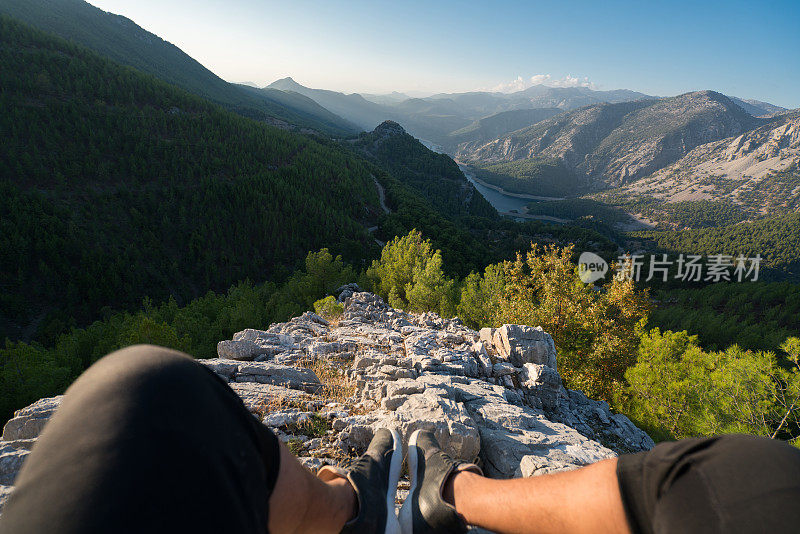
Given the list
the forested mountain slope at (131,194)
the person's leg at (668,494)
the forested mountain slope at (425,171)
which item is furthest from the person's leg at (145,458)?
the forested mountain slope at (425,171)

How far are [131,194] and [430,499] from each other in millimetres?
66261

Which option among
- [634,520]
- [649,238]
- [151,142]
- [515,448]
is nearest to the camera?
[634,520]

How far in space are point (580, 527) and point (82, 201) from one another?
66.3 metres

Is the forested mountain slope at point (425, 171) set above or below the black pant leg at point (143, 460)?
above

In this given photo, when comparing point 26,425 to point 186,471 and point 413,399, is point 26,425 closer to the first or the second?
point 413,399

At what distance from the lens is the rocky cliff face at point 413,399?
16.6 ft

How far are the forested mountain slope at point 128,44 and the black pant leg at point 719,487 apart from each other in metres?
158

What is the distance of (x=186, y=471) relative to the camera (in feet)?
3.76

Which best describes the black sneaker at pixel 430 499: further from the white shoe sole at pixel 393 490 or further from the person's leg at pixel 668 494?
the person's leg at pixel 668 494

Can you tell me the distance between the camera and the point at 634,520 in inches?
70.7

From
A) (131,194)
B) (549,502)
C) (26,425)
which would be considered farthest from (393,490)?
(131,194)

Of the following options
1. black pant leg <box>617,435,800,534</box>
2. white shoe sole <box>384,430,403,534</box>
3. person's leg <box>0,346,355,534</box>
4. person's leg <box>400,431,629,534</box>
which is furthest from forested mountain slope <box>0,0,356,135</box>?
black pant leg <box>617,435,800,534</box>

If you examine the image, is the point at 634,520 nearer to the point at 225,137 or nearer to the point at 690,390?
the point at 690,390

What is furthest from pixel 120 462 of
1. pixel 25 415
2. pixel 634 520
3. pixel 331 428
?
pixel 25 415
